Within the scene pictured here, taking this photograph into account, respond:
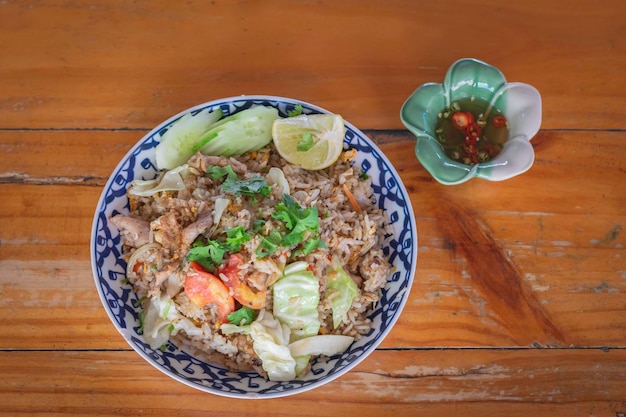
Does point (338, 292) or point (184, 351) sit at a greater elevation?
point (338, 292)

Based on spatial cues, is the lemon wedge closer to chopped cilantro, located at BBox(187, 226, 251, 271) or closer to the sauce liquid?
chopped cilantro, located at BBox(187, 226, 251, 271)

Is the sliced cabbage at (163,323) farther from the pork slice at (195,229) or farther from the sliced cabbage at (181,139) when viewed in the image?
the sliced cabbage at (181,139)

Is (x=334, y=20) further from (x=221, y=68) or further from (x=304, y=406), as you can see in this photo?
(x=304, y=406)

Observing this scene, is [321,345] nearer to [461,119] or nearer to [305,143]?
[305,143]

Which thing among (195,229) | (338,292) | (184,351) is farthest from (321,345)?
(195,229)

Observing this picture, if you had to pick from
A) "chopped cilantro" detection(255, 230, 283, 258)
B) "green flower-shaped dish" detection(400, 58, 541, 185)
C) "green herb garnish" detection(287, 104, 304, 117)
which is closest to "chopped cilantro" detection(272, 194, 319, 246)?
"chopped cilantro" detection(255, 230, 283, 258)

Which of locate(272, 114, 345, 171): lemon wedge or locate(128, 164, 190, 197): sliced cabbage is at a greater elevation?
locate(272, 114, 345, 171): lemon wedge

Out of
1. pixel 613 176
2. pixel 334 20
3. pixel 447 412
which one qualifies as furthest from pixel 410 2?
pixel 447 412
